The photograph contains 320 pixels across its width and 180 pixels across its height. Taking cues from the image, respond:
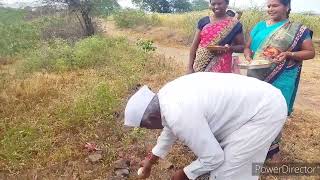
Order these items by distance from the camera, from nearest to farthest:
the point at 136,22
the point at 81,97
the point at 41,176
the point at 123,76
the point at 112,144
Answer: the point at 41,176 < the point at 112,144 < the point at 81,97 < the point at 123,76 < the point at 136,22

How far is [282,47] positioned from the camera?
341cm

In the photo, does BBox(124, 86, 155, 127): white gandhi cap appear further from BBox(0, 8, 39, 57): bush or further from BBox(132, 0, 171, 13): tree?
BBox(132, 0, 171, 13): tree

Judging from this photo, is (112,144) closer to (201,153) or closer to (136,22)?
(201,153)

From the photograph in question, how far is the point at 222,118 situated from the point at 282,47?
149 centimetres

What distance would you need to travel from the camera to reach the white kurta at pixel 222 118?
2.07 metres

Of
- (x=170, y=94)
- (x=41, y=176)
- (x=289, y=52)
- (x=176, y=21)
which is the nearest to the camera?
(x=170, y=94)

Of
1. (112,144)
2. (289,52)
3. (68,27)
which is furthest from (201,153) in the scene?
(68,27)

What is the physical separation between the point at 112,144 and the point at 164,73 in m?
3.17

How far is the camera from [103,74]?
7.33 m

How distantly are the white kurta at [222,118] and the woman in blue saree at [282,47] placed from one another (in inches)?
48.7

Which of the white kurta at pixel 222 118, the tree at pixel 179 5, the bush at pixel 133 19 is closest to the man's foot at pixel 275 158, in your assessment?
the white kurta at pixel 222 118

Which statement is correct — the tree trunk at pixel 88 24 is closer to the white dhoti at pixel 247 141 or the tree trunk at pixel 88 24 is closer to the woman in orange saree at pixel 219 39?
the woman in orange saree at pixel 219 39

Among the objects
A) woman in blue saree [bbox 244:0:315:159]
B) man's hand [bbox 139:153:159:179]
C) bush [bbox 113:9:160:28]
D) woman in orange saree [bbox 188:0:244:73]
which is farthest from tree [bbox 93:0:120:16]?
man's hand [bbox 139:153:159:179]

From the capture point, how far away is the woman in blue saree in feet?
11.1
